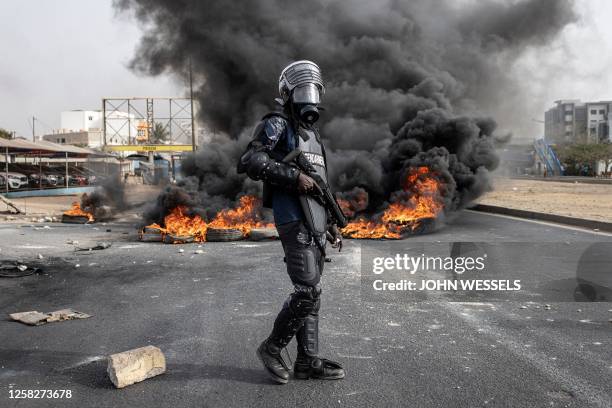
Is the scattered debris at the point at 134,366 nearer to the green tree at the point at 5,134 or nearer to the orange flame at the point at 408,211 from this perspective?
the orange flame at the point at 408,211

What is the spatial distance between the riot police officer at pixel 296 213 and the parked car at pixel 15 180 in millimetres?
23044

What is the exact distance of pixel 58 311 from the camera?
15.1ft

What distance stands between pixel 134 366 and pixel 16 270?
4.51m

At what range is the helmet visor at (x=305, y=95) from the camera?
321 centimetres

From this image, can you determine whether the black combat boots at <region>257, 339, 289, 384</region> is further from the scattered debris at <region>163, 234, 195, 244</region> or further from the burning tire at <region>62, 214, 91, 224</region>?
the burning tire at <region>62, 214, 91, 224</region>

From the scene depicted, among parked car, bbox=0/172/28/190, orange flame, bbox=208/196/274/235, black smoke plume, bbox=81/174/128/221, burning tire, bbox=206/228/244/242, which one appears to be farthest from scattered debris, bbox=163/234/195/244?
parked car, bbox=0/172/28/190

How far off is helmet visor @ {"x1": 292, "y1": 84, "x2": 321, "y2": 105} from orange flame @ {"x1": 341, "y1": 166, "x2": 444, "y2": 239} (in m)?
7.12

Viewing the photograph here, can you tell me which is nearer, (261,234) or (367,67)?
(261,234)

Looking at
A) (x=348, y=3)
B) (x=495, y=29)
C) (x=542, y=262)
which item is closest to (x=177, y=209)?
(x=542, y=262)

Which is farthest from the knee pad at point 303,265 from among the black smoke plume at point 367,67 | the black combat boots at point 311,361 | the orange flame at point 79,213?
the orange flame at point 79,213

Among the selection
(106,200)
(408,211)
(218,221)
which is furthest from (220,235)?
(106,200)

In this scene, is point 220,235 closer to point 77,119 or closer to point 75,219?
point 75,219

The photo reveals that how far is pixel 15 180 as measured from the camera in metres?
23.0

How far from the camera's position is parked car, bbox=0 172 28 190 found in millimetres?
22453
